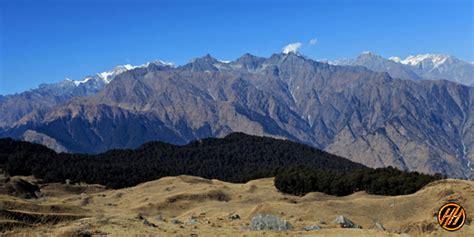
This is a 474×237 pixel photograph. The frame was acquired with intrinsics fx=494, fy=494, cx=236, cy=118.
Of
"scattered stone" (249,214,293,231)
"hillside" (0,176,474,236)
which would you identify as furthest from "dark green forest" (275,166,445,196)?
"scattered stone" (249,214,293,231)

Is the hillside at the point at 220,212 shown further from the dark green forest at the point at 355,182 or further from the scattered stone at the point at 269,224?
the dark green forest at the point at 355,182

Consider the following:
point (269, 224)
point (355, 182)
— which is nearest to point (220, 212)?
point (269, 224)

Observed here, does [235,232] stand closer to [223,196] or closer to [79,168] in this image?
[223,196]

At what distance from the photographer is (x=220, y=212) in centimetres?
7150

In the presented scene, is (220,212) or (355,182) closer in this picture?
(220,212)

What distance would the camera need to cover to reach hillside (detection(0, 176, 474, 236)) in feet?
119

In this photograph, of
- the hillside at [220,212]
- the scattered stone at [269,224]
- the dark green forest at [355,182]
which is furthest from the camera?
the dark green forest at [355,182]

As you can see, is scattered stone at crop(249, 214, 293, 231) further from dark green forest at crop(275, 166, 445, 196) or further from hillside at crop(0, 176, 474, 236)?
dark green forest at crop(275, 166, 445, 196)

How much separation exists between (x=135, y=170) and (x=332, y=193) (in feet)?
307

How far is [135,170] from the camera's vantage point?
574ft

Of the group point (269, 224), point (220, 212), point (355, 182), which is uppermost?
point (355, 182)

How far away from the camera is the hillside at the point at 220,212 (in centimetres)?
3625

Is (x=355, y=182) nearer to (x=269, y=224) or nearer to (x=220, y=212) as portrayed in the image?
(x=220, y=212)

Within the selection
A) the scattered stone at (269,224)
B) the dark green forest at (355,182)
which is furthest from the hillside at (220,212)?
the dark green forest at (355,182)
